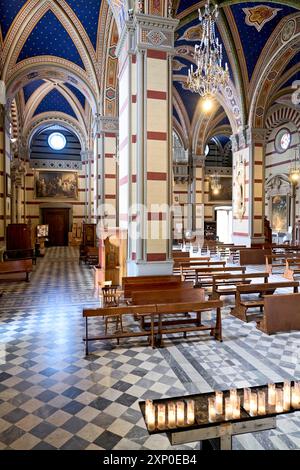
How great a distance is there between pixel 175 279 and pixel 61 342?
3.01m

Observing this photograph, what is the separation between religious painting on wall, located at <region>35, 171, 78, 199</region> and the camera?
77.1ft

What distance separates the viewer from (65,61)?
1343 cm

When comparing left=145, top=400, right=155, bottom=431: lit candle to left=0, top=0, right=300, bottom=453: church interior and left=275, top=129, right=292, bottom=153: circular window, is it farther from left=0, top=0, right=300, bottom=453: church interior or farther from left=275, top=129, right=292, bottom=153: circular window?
left=275, top=129, right=292, bottom=153: circular window

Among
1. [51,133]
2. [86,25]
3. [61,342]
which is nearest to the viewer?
[61,342]

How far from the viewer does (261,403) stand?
7.78ft

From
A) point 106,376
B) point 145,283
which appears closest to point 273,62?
point 145,283

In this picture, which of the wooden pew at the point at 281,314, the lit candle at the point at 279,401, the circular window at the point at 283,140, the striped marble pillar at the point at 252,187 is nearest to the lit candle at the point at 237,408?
the lit candle at the point at 279,401

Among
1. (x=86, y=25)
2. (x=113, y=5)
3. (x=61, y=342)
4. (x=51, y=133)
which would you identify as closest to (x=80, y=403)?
(x=61, y=342)

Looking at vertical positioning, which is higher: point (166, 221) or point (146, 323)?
point (166, 221)

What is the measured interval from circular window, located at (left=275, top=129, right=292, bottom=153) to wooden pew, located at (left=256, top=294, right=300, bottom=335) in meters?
20.0

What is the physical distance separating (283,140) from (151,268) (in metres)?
20.1

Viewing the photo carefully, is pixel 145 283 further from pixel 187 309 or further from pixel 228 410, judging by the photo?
pixel 228 410
